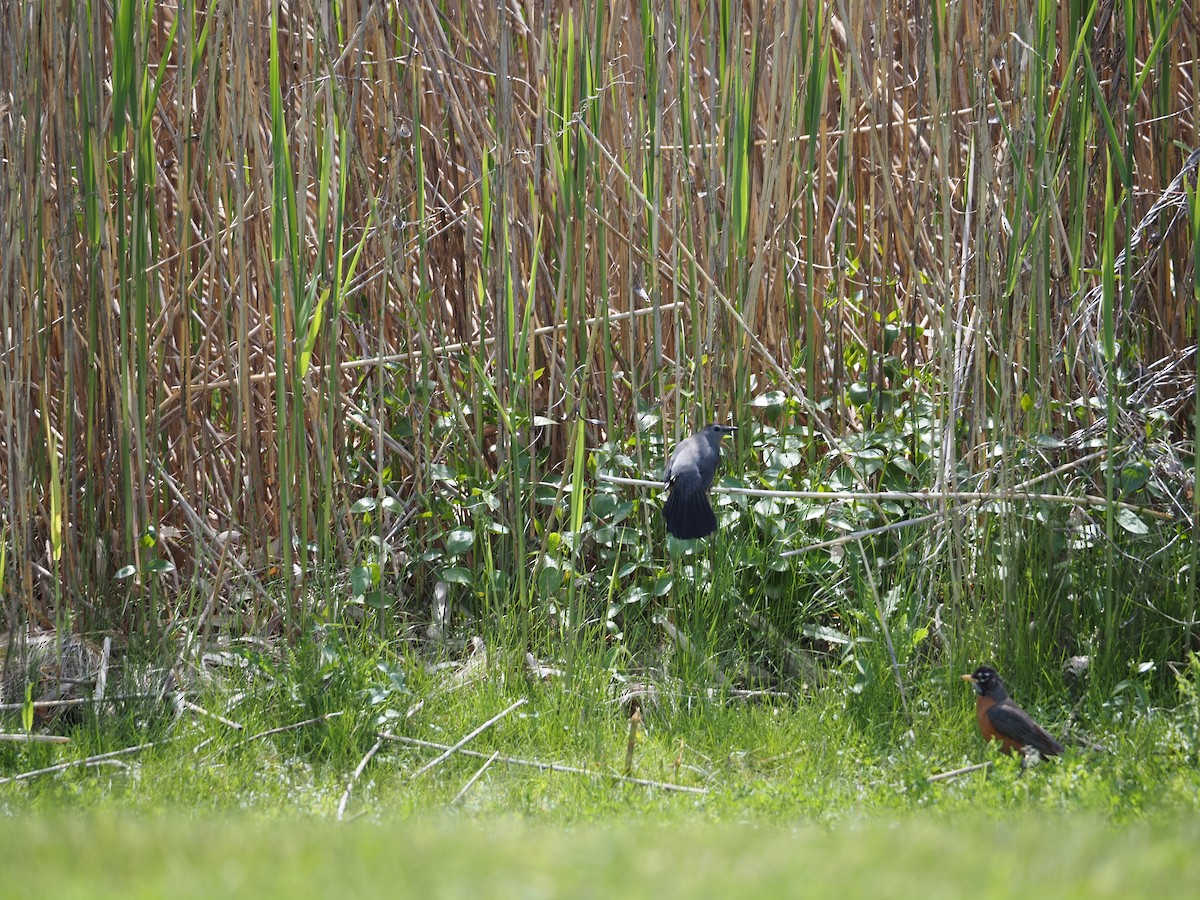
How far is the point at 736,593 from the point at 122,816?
1878 millimetres

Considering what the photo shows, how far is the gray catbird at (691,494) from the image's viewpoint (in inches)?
130

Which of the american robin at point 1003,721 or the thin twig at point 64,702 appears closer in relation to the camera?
the american robin at point 1003,721

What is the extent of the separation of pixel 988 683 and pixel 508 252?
1739 mm

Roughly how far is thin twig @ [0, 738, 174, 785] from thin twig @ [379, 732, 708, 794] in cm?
62

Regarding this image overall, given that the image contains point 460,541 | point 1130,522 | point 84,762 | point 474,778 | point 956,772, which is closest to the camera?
point 956,772

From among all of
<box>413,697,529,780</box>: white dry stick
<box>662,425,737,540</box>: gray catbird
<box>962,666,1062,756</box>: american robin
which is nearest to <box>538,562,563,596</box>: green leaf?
<box>413,697,529,780</box>: white dry stick

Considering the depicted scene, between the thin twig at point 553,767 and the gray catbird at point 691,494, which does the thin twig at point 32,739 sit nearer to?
the thin twig at point 553,767

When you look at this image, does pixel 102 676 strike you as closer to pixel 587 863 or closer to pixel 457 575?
pixel 457 575

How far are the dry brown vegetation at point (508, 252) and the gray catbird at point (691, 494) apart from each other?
374mm

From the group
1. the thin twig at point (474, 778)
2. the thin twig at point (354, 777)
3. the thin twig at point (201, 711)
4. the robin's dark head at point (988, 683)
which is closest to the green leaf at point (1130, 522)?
the robin's dark head at point (988, 683)

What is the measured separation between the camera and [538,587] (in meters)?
3.74

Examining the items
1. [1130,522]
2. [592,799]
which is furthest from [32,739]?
[1130,522]

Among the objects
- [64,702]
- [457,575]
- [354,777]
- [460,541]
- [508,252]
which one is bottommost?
[354,777]

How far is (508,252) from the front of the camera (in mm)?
3467
